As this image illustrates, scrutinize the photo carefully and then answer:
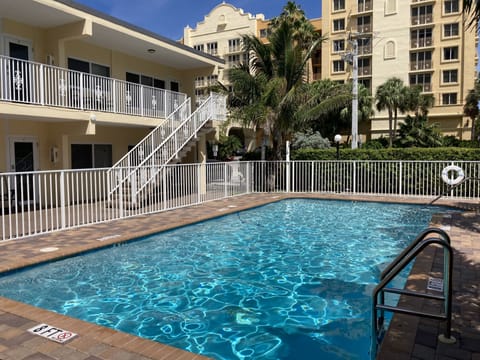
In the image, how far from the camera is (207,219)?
1134 cm

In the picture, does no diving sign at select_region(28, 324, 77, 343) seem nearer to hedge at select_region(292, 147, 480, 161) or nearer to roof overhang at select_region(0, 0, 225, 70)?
roof overhang at select_region(0, 0, 225, 70)

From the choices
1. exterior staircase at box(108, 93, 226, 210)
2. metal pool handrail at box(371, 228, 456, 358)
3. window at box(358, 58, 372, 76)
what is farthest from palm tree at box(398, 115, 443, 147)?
metal pool handrail at box(371, 228, 456, 358)

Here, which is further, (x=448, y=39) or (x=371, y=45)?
(x=371, y=45)

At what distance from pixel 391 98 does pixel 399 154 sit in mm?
24221

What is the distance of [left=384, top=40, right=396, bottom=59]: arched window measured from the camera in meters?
43.1

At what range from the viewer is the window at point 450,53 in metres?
40.4

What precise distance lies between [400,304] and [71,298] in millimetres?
4567

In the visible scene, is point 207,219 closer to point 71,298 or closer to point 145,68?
point 71,298

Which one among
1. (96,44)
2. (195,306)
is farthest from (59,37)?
(195,306)

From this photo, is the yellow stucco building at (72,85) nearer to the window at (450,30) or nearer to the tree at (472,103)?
the tree at (472,103)

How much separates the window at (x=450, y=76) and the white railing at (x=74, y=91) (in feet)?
119

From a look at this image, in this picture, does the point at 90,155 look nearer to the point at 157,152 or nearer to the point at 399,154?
the point at 157,152

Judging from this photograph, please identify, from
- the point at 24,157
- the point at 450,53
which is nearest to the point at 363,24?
the point at 450,53

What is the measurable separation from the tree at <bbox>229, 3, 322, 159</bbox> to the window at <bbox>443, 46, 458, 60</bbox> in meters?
30.4
